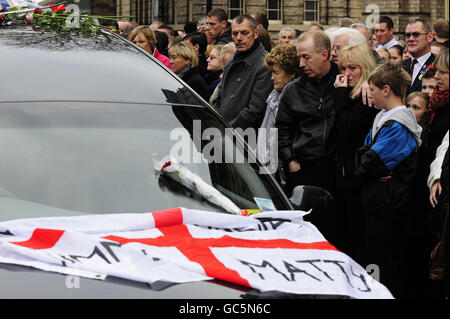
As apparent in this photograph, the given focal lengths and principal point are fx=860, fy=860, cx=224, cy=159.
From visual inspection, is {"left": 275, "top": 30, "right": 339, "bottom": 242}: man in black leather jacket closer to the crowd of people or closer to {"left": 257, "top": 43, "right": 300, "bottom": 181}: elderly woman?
the crowd of people

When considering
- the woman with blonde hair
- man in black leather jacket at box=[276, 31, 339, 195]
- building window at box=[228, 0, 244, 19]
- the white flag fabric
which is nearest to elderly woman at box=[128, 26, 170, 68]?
man in black leather jacket at box=[276, 31, 339, 195]

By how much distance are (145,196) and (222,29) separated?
8.22 metres

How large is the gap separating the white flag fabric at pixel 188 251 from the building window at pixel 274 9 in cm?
2949

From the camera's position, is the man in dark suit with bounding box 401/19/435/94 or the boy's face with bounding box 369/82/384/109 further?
the man in dark suit with bounding box 401/19/435/94

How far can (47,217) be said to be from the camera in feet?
10.9

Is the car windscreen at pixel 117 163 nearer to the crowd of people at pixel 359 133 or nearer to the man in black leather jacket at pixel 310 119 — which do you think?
the crowd of people at pixel 359 133

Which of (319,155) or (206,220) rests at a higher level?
(206,220)

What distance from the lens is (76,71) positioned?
4.08 metres

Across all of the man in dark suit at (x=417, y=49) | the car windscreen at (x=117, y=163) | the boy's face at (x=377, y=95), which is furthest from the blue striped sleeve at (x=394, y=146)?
the man in dark suit at (x=417, y=49)

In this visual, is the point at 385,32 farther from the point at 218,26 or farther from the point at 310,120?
the point at 310,120

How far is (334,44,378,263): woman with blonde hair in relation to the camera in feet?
22.6

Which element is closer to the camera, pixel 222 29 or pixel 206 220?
pixel 206 220

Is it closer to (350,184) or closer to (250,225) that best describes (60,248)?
(250,225)
